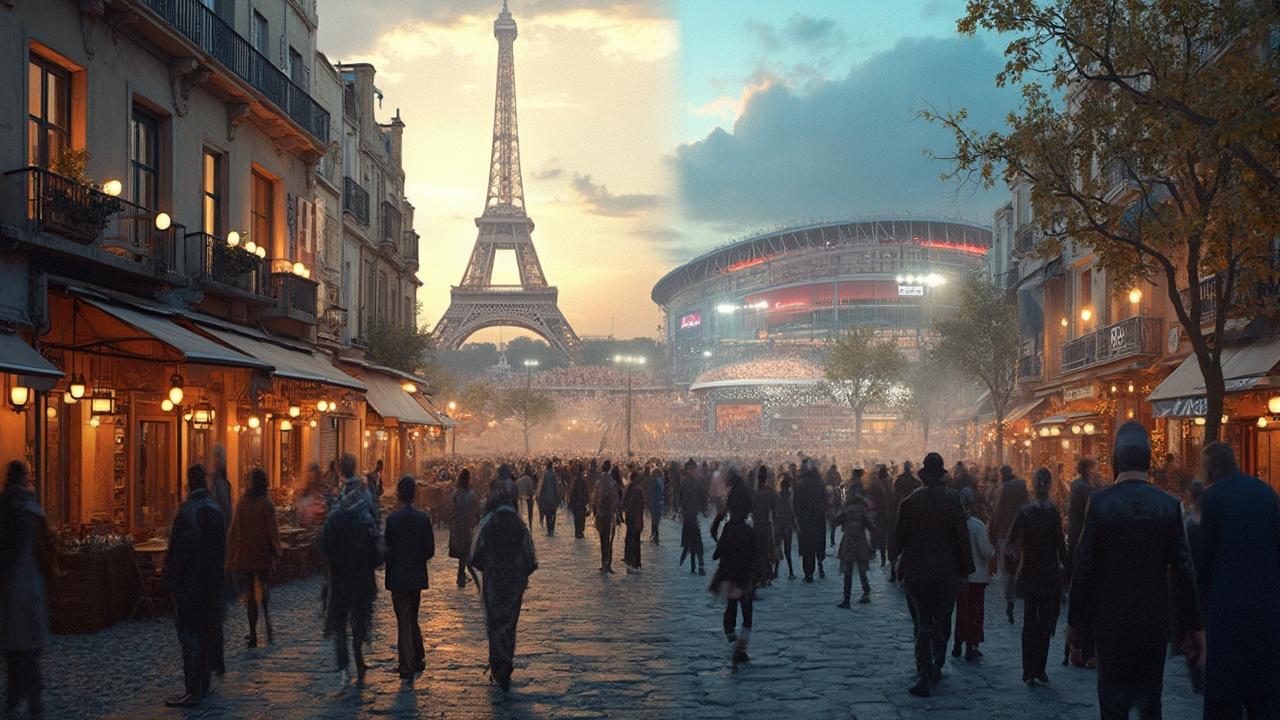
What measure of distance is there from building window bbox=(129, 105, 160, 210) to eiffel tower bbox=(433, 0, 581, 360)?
226 ft

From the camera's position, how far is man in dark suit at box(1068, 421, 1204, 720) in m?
5.70

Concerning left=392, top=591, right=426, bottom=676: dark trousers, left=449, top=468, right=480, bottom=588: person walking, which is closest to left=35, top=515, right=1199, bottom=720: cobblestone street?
left=392, top=591, right=426, bottom=676: dark trousers

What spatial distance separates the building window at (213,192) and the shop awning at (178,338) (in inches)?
184

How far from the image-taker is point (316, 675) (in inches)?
382

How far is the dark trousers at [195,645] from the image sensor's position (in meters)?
8.54

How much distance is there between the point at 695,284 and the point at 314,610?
11486 centimetres

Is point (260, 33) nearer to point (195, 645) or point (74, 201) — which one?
point (74, 201)

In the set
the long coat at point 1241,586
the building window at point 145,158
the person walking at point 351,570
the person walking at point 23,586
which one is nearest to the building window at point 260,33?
the building window at point 145,158

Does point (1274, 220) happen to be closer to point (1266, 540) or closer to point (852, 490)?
point (852, 490)

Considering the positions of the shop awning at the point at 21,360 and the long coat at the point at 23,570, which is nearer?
the long coat at the point at 23,570

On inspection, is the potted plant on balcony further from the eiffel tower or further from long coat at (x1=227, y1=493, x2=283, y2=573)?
the eiffel tower

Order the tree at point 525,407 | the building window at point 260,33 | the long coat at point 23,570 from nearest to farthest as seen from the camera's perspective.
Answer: the long coat at point 23,570 < the building window at point 260,33 < the tree at point 525,407

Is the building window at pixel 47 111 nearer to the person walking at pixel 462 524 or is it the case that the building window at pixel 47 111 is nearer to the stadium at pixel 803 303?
the person walking at pixel 462 524

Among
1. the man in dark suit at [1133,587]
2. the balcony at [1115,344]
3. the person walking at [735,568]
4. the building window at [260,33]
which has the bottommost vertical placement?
the person walking at [735,568]
